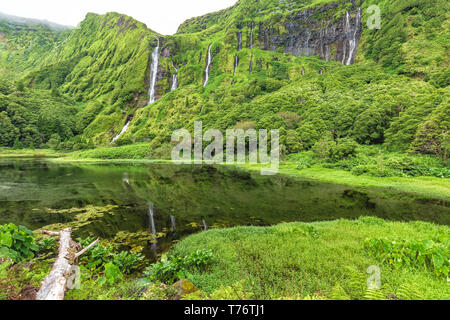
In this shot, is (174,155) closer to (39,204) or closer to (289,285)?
(39,204)

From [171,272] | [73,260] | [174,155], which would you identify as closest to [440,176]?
[171,272]

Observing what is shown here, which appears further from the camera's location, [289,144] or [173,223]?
[289,144]

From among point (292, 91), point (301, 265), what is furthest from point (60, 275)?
point (292, 91)

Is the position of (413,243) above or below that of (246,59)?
below

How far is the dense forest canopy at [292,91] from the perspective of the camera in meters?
56.4

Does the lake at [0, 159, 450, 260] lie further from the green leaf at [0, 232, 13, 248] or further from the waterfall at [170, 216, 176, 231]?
the green leaf at [0, 232, 13, 248]

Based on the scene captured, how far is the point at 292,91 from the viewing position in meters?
99.3

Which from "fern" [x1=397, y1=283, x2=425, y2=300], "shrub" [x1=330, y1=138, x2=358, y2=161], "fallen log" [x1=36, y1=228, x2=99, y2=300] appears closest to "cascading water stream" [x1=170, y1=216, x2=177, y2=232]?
"fallen log" [x1=36, y1=228, x2=99, y2=300]

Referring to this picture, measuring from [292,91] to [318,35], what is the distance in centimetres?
9730

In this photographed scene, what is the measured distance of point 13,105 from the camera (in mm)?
134500

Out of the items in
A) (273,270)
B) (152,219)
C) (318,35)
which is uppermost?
(318,35)

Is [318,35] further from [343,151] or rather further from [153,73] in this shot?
[343,151]

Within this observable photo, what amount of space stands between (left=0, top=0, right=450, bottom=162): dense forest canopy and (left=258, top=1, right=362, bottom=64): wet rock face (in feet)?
2.65

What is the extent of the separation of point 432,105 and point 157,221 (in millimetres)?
59863
